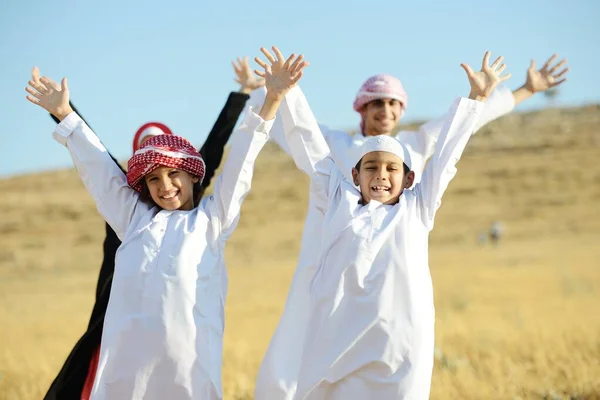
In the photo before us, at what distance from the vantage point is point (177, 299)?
14.0ft

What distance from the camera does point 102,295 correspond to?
5238mm

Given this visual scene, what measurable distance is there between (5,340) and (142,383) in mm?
Result: 8326

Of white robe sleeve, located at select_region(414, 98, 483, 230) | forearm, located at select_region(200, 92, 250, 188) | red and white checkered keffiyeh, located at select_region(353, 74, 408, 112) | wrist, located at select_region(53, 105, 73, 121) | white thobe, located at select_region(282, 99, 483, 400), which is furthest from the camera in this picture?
red and white checkered keffiyeh, located at select_region(353, 74, 408, 112)

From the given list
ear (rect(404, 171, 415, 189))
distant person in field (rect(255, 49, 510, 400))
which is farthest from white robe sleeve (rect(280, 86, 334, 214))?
ear (rect(404, 171, 415, 189))

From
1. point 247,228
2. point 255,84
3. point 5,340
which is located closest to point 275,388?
point 255,84

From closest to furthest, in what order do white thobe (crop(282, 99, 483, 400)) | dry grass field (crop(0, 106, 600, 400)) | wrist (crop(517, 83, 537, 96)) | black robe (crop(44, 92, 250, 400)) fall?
white thobe (crop(282, 99, 483, 400)), black robe (crop(44, 92, 250, 400)), wrist (crop(517, 83, 537, 96)), dry grass field (crop(0, 106, 600, 400))

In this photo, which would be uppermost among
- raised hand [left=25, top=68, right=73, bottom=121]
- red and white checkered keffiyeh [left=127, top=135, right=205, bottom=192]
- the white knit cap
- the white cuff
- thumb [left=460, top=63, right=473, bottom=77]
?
thumb [left=460, top=63, right=473, bottom=77]

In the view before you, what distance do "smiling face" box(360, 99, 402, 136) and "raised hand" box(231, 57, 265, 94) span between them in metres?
0.72

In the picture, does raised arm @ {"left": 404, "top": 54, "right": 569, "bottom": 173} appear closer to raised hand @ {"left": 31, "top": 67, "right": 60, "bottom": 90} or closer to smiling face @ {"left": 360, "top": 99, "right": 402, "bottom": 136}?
smiling face @ {"left": 360, "top": 99, "right": 402, "bottom": 136}

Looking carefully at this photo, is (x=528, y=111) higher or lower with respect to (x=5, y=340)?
higher

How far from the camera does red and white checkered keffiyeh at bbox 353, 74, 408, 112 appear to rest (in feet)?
18.4

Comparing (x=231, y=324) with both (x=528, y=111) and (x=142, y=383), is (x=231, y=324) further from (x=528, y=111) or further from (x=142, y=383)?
(x=528, y=111)

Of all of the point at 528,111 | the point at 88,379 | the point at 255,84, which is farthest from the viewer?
the point at 528,111

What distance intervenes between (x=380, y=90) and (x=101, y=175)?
1889mm
